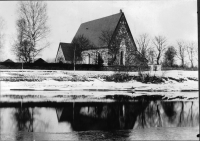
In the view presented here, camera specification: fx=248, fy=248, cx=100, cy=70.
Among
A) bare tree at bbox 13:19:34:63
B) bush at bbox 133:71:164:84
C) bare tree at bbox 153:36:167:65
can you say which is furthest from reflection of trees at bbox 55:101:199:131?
bare tree at bbox 13:19:34:63

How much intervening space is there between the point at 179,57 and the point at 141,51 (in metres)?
0.86

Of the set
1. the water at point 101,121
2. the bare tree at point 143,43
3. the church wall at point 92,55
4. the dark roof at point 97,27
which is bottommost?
the water at point 101,121

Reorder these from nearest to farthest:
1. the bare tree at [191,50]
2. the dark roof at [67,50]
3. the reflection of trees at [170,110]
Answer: the dark roof at [67,50], the reflection of trees at [170,110], the bare tree at [191,50]

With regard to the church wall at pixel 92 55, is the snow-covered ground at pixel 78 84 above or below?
below

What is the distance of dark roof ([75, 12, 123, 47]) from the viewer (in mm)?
4953

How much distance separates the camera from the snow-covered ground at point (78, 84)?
15.9 ft

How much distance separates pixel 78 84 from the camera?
5.18 metres

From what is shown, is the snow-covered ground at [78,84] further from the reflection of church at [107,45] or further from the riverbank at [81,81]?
the reflection of church at [107,45]

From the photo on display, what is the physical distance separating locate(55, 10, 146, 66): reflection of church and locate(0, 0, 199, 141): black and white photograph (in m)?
0.02

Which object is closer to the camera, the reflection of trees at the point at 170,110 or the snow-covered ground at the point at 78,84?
the snow-covered ground at the point at 78,84

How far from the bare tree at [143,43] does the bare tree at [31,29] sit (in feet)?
6.21

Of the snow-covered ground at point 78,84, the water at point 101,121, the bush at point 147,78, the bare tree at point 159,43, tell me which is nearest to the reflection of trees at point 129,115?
the water at point 101,121

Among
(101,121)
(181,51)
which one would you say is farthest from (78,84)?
(181,51)

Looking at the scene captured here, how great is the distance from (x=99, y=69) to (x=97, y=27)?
872 mm
